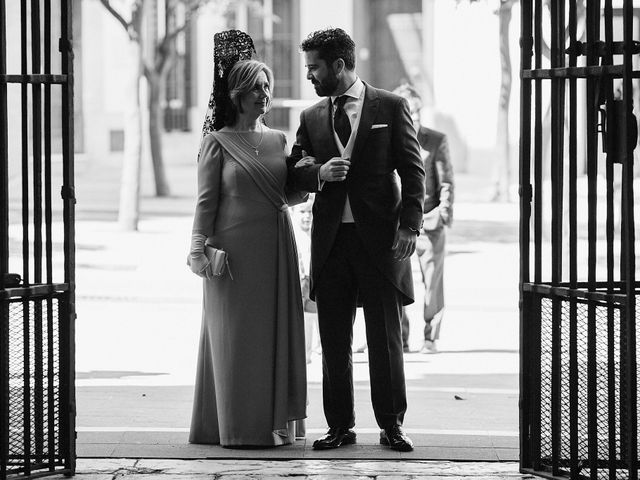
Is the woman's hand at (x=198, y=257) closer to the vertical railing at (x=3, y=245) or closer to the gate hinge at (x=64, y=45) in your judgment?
the vertical railing at (x=3, y=245)

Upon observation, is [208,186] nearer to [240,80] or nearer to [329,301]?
[240,80]

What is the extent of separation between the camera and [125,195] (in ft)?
70.0

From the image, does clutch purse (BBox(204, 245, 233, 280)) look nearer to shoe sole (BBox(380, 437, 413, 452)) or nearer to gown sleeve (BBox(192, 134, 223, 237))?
gown sleeve (BBox(192, 134, 223, 237))

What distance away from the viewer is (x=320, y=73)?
6262 millimetres

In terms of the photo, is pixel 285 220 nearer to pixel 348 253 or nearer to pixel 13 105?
pixel 348 253

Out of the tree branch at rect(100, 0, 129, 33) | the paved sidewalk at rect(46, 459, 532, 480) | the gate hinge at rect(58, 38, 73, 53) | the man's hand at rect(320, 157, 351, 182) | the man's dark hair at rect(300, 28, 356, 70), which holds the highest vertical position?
the tree branch at rect(100, 0, 129, 33)

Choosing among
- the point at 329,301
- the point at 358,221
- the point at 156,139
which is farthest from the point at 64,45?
the point at 156,139

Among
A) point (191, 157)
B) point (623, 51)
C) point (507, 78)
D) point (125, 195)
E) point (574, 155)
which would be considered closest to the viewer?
point (623, 51)

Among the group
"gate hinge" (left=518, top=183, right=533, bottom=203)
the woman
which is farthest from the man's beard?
"gate hinge" (left=518, top=183, right=533, bottom=203)

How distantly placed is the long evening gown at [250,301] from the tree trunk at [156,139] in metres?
20.2

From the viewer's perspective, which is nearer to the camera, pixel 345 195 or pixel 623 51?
pixel 623 51

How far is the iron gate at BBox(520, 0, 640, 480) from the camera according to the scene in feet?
16.9

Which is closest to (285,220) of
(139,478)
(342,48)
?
(342,48)

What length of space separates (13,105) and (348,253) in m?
16.8
